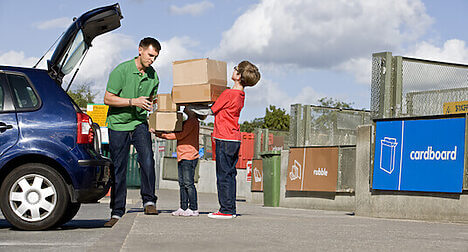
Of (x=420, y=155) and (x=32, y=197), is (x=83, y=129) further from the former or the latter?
(x=420, y=155)

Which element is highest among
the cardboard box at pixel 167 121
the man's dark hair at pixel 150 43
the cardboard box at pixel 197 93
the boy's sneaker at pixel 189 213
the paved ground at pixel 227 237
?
the man's dark hair at pixel 150 43

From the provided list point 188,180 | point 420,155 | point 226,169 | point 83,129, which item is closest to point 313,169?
point 420,155

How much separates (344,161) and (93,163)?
27.2ft

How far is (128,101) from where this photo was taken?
7812mm

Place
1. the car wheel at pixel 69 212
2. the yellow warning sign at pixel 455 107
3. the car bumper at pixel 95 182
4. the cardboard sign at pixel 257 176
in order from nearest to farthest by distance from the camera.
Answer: the car bumper at pixel 95 182 → the car wheel at pixel 69 212 → the yellow warning sign at pixel 455 107 → the cardboard sign at pixel 257 176

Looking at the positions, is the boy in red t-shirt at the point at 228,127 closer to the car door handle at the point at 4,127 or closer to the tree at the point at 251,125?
the car door handle at the point at 4,127

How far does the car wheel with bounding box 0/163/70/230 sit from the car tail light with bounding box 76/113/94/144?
17.3 inches

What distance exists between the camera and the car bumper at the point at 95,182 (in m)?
7.43

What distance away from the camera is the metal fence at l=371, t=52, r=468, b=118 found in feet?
37.3

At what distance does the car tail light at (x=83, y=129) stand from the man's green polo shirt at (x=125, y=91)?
0.43 m

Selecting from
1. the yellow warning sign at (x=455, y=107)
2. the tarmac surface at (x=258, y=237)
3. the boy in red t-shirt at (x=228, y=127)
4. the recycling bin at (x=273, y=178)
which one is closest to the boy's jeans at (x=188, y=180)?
the boy in red t-shirt at (x=228, y=127)

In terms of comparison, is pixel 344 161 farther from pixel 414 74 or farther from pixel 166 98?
pixel 166 98

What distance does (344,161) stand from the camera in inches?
591

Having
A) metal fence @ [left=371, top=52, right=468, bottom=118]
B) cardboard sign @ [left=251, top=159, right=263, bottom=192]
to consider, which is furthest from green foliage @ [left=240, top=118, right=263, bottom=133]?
metal fence @ [left=371, top=52, right=468, bottom=118]
